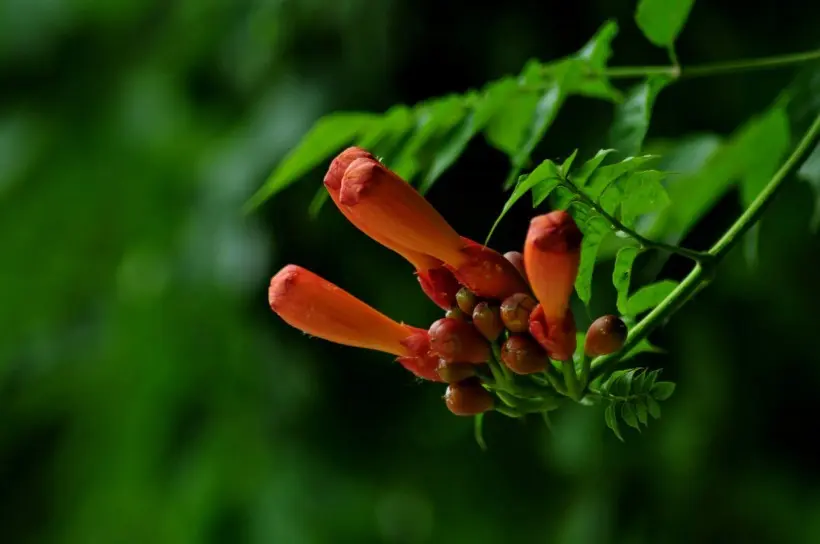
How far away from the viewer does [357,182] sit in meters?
0.55

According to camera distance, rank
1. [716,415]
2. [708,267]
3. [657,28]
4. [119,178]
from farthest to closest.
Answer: [119,178], [716,415], [657,28], [708,267]

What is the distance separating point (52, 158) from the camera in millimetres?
1935

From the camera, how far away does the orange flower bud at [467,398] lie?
23.3 inches

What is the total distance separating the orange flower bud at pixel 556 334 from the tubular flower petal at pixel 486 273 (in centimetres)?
3

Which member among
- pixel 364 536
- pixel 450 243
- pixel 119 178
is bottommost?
pixel 364 536

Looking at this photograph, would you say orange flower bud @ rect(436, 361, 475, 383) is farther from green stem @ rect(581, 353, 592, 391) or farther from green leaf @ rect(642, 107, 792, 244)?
green leaf @ rect(642, 107, 792, 244)

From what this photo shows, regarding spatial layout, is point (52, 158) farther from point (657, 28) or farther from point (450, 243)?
point (450, 243)

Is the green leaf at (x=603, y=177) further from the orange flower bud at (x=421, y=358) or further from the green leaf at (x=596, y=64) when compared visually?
the green leaf at (x=596, y=64)

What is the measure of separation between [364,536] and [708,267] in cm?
134

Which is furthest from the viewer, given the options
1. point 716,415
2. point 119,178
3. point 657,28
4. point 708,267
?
point 119,178

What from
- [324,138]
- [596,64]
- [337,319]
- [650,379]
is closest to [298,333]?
[324,138]

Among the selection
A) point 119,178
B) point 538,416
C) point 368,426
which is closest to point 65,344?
point 119,178

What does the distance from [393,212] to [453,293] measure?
8 centimetres

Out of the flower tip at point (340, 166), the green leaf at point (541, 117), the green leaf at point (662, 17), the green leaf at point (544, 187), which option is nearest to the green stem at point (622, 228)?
the green leaf at point (544, 187)
